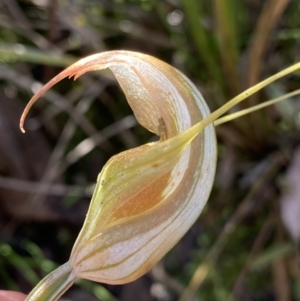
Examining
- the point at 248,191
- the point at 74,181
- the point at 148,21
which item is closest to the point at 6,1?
the point at 148,21

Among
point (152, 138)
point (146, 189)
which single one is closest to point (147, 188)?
point (146, 189)

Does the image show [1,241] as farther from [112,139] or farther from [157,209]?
[157,209]

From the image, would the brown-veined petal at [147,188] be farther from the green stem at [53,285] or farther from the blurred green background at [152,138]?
the blurred green background at [152,138]

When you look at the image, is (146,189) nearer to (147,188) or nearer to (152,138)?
(147,188)

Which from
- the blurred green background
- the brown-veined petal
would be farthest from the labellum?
the blurred green background

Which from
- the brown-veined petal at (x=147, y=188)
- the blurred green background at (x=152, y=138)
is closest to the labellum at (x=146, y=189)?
the brown-veined petal at (x=147, y=188)

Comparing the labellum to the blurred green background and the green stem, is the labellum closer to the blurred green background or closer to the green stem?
the green stem
